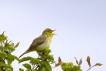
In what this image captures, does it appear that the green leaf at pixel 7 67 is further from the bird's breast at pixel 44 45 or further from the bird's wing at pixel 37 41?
the bird's wing at pixel 37 41

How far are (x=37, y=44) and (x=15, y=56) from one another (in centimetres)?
304

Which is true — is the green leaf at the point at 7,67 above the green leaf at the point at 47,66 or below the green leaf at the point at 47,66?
below

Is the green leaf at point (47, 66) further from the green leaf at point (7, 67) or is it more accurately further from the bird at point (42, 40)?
the bird at point (42, 40)

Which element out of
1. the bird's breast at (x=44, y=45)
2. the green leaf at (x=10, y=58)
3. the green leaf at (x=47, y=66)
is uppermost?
the bird's breast at (x=44, y=45)

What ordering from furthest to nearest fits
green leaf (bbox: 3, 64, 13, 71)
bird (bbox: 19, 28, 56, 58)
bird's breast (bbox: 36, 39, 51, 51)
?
bird (bbox: 19, 28, 56, 58) < bird's breast (bbox: 36, 39, 51, 51) < green leaf (bbox: 3, 64, 13, 71)

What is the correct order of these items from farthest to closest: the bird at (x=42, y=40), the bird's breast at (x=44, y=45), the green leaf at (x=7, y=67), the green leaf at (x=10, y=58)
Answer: the bird at (x=42, y=40) → the bird's breast at (x=44, y=45) → the green leaf at (x=10, y=58) → the green leaf at (x=7, y=67)

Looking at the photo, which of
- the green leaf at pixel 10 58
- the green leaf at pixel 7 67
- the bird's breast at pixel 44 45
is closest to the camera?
the green leaf at pixel 7 67

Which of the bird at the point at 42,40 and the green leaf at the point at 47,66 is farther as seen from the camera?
the bird at the point at 42,40

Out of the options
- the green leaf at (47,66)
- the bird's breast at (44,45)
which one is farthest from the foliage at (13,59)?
the bird's breast at (44,45)

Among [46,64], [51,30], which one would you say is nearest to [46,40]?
[51,30]

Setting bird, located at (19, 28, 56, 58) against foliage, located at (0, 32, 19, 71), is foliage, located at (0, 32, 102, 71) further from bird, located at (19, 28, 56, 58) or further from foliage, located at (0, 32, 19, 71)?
bird, located at (19, 28, 56, 58)

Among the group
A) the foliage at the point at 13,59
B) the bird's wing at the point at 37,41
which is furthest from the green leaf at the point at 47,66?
the bird's wing at the point at 37,41

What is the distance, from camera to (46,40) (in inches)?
408

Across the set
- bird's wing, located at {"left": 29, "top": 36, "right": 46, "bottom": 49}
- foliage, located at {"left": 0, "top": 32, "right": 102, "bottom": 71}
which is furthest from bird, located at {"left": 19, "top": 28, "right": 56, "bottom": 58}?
foliage, located at {"left": 0, "top": 32, "right": 102, "bottom": 71}
